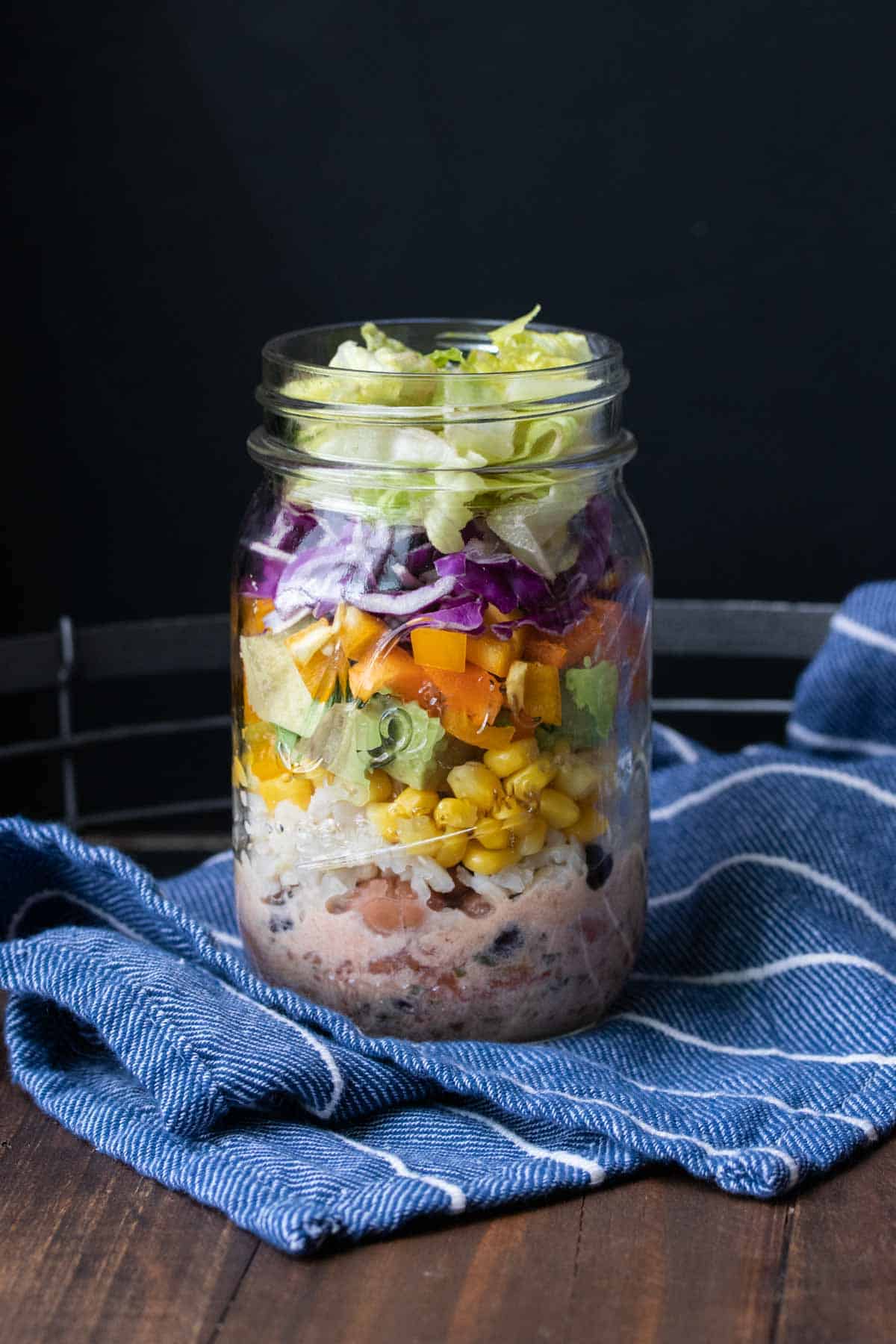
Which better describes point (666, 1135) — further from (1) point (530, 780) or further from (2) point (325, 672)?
(2) point (325, 672)

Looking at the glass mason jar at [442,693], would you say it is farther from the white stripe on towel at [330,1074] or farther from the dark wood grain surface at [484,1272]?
the dark wood grain surface at [484,1272]

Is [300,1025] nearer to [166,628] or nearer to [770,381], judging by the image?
[166,628]

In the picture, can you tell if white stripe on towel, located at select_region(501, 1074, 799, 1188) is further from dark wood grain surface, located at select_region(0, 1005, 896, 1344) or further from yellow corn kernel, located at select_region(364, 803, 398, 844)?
yellow corn kernel, located at select_region(364, 803, 398, 844)

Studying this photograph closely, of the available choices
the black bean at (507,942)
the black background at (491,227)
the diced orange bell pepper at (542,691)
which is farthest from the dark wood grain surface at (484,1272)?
the black background at (491,227)

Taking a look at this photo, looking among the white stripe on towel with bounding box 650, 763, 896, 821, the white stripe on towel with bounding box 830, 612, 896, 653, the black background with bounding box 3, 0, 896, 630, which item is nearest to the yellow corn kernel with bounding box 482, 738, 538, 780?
the white stripe on towel with bounding box 650, 763, 896, 821

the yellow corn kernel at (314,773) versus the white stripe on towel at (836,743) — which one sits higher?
the yellow corn kernel at (314,773)

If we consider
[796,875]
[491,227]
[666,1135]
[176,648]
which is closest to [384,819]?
[666,1135]
